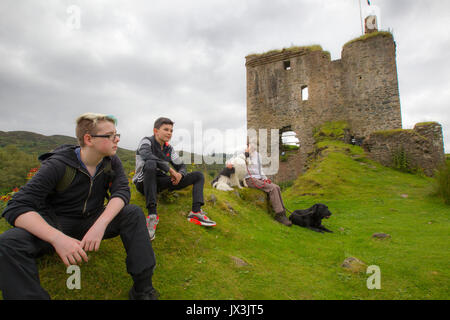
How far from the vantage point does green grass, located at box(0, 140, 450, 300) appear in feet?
8.89

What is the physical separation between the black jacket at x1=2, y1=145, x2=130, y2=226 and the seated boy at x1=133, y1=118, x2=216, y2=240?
42.5 inches

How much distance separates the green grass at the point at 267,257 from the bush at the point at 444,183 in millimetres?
554

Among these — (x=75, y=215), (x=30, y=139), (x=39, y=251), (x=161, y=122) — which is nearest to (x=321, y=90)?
(x=161, y=122)

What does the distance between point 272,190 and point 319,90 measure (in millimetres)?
15267

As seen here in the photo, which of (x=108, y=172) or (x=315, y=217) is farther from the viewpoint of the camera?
(x=315, y=217)

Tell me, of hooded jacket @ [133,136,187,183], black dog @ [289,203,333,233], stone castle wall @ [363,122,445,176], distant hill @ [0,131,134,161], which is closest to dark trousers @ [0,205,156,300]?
hooded jacket @ [133,136,187,183]

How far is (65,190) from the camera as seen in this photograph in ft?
7.94

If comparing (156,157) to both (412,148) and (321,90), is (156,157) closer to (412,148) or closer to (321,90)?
(412,148)

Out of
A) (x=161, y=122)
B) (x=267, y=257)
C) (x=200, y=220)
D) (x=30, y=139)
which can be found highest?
(x=30, y=139)

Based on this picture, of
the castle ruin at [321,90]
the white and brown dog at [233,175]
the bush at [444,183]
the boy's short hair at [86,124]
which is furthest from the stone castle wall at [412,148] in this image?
the boy's short hair at [86,124]

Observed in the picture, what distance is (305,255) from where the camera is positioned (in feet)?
14.0

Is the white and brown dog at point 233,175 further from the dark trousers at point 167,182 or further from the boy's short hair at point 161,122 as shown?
the boy's short hair at point 161,122

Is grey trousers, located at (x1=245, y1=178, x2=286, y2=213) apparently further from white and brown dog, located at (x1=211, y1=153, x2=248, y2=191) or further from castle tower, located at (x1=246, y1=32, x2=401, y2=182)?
castle tower, located at (x1=246, y1=32, x2=401, y2=182)
